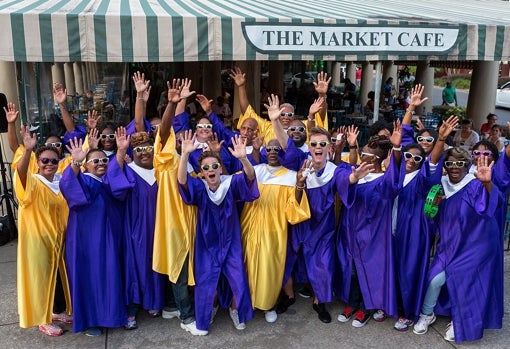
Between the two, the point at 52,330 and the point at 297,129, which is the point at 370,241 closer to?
the point at 297,129

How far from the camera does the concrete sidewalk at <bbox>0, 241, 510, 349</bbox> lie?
3912 millimetres

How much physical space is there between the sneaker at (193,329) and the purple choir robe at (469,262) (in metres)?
1.85

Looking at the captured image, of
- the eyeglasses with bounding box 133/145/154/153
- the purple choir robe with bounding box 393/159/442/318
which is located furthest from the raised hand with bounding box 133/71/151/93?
the purple choir robe with bounding box 393/159/442/318

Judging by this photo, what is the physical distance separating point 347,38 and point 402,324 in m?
2.89

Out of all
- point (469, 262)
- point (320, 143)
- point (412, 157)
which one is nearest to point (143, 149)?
point (320, 143)

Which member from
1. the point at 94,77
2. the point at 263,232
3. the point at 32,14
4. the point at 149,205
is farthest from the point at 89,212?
the point at 94,77

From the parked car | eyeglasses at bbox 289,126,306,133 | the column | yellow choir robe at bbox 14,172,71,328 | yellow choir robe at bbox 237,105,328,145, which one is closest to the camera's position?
yellow choir robe at bbox 14,172,71,328

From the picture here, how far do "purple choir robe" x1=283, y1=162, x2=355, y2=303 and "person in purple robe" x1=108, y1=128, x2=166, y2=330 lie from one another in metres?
1.15

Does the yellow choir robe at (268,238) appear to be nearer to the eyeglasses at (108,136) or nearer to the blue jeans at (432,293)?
the blue jeans at (432,293)

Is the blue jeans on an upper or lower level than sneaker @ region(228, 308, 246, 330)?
upper

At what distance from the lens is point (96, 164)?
378 cm

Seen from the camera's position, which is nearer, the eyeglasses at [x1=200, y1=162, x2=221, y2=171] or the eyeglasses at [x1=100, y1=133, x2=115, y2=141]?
the eyeglasses at [x1=200, y1=162, x2=221, y2=171]

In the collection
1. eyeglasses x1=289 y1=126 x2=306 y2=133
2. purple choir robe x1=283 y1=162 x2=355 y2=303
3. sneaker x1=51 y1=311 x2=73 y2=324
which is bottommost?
sneaker x1=51 y1=311 x2=73 y2=324

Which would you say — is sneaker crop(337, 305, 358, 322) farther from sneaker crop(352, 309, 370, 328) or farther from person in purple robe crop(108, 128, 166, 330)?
person in purple robe crop(108, 128, 166, 330)
